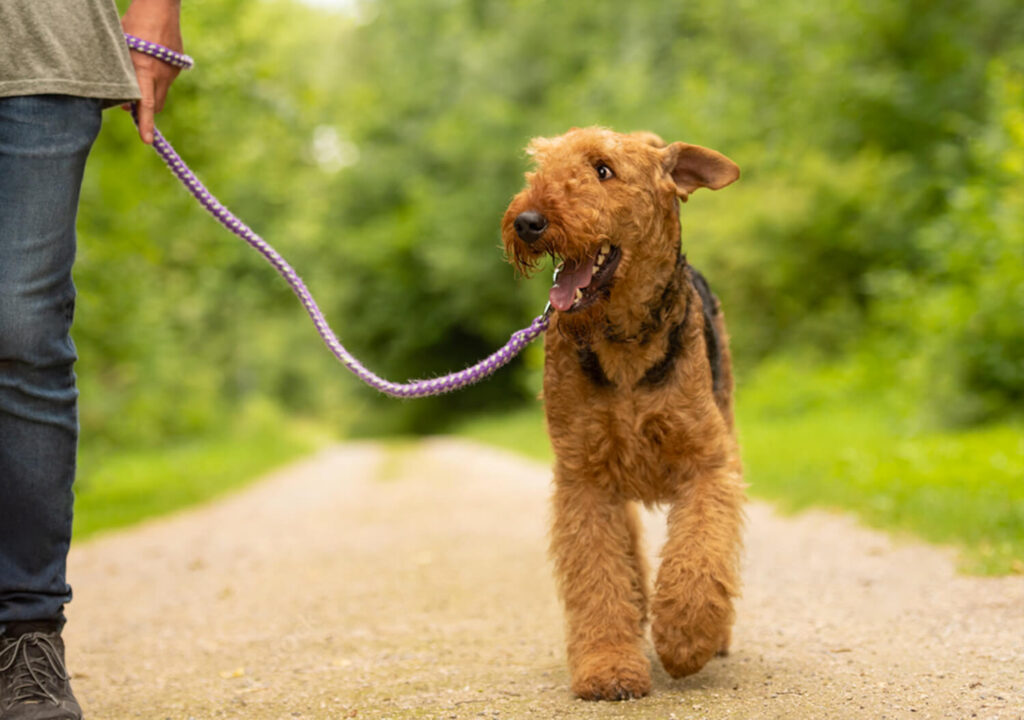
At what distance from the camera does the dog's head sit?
3008 mm

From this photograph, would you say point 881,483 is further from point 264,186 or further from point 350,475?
point 264,186

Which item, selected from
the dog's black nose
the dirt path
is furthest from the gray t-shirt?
the dirt path

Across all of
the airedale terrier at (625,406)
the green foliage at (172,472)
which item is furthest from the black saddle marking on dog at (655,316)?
the green foliage at (172,472)

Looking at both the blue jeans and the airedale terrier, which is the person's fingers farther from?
the airedale terrier

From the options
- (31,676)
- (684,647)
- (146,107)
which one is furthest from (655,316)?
(31,676)

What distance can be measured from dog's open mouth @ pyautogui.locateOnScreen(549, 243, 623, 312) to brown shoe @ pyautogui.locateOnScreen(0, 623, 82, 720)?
62.9 inches

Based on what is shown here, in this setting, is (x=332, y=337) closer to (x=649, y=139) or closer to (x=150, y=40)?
(x=150, y=40)

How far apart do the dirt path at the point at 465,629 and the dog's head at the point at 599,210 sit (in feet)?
3.99

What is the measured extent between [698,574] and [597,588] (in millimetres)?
354

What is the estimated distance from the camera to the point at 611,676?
304 cm

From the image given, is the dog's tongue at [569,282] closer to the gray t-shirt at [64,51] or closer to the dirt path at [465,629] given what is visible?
the dirt path at [465,629]

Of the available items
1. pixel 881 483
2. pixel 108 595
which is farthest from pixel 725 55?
pixel 108 595

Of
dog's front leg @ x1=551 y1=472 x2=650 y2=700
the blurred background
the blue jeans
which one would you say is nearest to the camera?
the blue jeans

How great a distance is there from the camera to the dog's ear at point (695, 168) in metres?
3.41
